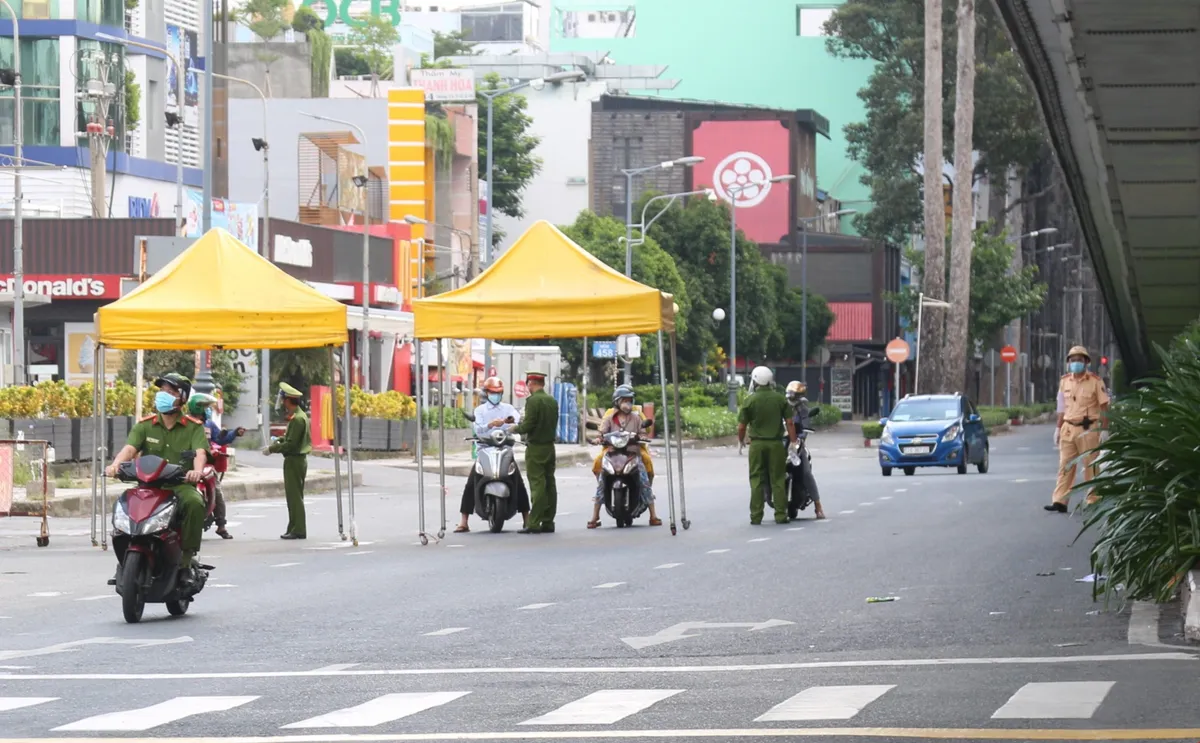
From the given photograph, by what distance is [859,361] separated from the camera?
100 m

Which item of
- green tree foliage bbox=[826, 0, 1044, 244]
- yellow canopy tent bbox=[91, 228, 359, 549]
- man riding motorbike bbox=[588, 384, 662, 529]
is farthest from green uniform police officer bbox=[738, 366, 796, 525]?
green tree foliage bbox=[826, 0, 1044, 244]

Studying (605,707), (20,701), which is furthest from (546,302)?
(605,707)

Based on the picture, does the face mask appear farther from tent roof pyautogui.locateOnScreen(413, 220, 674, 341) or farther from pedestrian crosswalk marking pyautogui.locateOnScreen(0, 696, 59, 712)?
tent roof pyautogui.locateOnScreen(413, 220, 674, 341)

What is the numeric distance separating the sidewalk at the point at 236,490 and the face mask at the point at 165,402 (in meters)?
10.1

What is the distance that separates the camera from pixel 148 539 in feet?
46.9

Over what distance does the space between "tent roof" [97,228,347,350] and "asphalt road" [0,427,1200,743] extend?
7.04 ft

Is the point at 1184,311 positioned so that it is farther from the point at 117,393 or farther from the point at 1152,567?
the point at 1152,567

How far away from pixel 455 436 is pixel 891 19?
38.1 m

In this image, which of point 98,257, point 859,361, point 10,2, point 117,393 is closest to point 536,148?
point 859,361

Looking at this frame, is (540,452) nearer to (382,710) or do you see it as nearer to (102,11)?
(382,710)

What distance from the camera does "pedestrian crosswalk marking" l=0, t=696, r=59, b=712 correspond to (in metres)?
9.98

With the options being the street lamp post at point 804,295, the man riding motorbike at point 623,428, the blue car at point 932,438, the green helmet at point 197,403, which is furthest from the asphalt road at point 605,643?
the street lamp post at point 804,295

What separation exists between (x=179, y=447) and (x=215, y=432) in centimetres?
715

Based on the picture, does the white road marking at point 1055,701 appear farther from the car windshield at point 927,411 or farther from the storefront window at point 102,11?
the storefront window at point 102,11
